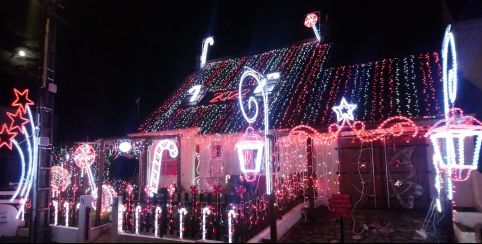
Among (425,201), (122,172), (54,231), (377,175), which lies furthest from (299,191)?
(122,172)

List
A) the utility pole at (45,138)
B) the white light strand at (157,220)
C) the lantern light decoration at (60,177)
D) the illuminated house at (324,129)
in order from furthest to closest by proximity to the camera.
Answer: the lantern light decoration at (60,177) < the illuminated house at (324,129) < the utility pole at (45,138) < the white light strand at (157,220)

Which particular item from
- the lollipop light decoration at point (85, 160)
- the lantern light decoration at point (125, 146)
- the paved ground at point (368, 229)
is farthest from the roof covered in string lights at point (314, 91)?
the lollipop light decoration at point (85, 160)

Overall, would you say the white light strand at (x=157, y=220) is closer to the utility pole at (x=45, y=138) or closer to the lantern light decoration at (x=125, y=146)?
the utility pole at (x=45, y=138)

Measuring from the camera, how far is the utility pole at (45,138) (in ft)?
30.2

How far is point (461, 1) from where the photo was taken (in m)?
10.7

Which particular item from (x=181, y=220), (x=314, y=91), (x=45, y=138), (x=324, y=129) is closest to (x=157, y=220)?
(x=181, y=220)

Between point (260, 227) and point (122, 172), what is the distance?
12873 mm

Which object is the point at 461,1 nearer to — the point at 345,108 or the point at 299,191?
the point at 345,108

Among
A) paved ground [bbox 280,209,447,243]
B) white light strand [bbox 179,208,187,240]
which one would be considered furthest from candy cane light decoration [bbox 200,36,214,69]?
white light strand [bbox 179,208,187,240]

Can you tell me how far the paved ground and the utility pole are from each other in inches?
255

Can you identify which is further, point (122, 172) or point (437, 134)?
point (122, 172)

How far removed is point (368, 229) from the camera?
29.4 ft

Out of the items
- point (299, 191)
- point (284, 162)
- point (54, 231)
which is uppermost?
point (284, 162)

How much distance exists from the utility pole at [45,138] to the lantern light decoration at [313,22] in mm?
11039
